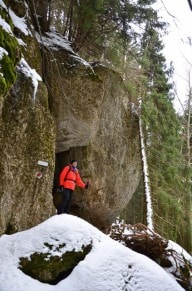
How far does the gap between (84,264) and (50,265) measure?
465 mm

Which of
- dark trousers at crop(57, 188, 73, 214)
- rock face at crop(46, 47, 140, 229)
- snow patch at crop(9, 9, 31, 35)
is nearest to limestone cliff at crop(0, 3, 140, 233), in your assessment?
rock face at crop(46, 47, 140, 229)

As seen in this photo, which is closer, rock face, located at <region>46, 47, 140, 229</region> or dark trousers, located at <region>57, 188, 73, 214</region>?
dark trousers, located at <region>57, 188, 73, 214</region>

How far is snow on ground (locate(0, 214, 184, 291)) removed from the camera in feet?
12.6

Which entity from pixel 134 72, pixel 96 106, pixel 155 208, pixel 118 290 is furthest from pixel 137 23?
pixel 118 290

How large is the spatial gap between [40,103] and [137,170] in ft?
24.6

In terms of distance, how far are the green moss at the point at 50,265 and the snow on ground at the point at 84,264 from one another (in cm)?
7

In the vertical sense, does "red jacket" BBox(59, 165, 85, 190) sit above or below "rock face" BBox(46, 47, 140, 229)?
below

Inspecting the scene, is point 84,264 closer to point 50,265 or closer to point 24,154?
point 50,265

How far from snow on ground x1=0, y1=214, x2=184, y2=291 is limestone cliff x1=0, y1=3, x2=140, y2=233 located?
7.60ft

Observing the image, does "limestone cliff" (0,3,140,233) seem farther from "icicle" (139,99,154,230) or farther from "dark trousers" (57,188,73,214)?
"dark trousers" (57,188,73,214)

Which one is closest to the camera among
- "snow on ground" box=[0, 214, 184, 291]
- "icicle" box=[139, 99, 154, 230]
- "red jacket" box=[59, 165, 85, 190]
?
"snow on ground" box=[0, 214, 184, 291]

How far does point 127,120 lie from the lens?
47.2 ft

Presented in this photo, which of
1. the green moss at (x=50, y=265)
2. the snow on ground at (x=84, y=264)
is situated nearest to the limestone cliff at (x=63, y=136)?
the snow on ground at (x=84, y=264)

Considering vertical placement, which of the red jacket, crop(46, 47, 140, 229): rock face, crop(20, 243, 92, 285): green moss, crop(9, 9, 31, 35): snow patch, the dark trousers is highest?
crop(9, 9, 31, 35): snow patch
